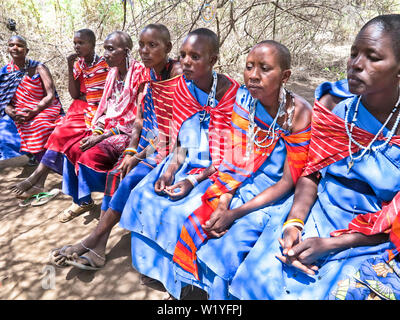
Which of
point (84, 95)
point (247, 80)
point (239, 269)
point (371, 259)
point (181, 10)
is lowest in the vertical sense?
point (239, 269)

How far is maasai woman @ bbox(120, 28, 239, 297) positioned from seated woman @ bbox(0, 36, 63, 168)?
6.85 feet

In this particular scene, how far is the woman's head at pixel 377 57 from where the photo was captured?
1596mm

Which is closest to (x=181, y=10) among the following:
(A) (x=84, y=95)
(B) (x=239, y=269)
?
(A) (x=84, y=95)

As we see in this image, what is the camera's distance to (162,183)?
246cm

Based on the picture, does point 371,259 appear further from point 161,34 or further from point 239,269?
point 161,34

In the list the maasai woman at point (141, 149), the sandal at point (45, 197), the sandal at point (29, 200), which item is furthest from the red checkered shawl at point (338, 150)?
the sandal at point (29, 200)

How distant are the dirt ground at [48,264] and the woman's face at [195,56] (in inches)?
61.6

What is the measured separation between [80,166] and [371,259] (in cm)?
249

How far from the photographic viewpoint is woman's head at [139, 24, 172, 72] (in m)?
2.79

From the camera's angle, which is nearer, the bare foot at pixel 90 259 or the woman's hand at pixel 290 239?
the woman's hand at pixel 290 239

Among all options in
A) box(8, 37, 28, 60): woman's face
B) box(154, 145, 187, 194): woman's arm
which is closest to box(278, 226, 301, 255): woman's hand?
box(154, 145, 187, 194): woman's arm

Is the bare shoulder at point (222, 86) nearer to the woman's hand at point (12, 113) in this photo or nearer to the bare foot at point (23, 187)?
the bare foot at point (23, 187)

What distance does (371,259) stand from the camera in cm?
161

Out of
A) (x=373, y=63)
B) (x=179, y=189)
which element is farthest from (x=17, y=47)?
(x=373, y=63)
